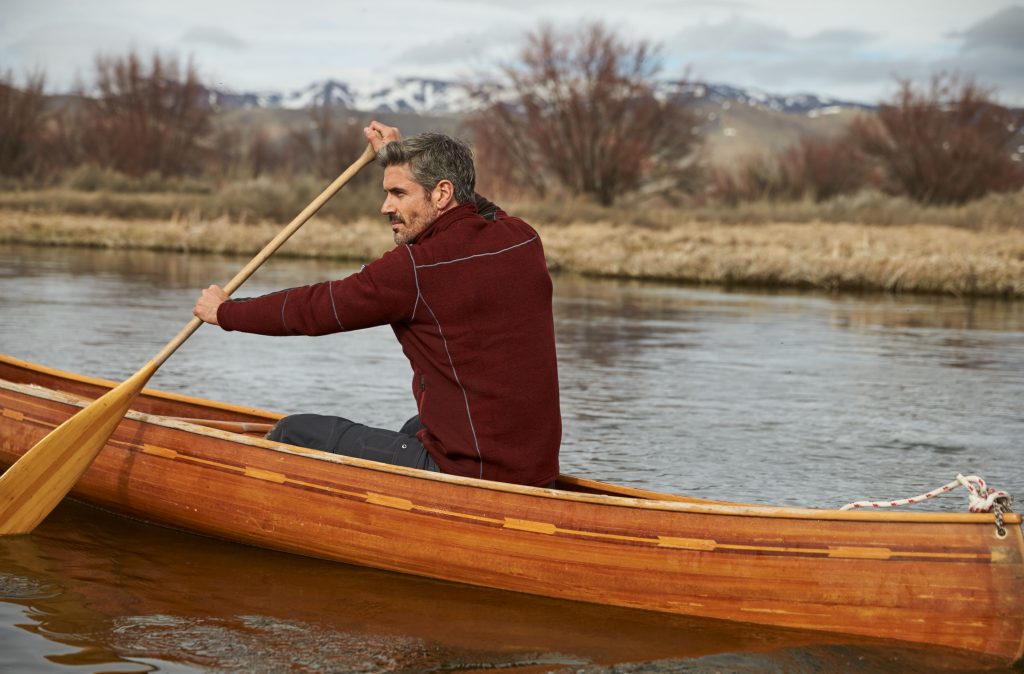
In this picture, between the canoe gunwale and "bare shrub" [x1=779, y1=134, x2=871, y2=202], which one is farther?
"bare shrub" [x1=779, y1=134, x2=871, y2=202]

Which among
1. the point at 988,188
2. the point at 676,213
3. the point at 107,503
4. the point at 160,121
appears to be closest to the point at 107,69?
the point at 160,121

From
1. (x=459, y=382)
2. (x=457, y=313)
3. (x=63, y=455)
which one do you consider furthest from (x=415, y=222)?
(x=63, y=455)

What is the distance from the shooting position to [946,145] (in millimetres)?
27812

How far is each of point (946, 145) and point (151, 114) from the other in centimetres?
2170

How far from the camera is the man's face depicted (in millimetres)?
4262

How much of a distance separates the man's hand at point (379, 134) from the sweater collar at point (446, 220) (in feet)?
2.66

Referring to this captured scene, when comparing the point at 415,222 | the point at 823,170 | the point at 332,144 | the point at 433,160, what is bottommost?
the point at 415,222

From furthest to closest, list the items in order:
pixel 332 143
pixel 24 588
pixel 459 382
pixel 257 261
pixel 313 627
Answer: pixel 332 143, pixel 257 261, pixel 24 588, pixel 459 382, pixel 313 627

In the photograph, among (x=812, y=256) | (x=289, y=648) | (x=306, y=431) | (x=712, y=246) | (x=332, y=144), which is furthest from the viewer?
(x=332, y=144)

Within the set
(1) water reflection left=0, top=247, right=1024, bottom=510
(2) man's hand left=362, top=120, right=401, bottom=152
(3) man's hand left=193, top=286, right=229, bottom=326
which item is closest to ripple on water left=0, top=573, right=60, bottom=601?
(3) man's hand left=193, top=286, right=229, bottom=326

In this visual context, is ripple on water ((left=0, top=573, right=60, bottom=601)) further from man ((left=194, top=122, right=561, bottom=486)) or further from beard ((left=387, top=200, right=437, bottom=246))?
beard ((left=387, top=200, right=437, bottom=246))

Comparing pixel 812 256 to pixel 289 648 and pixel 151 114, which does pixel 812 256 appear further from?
pixel 151 114

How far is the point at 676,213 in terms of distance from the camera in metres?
24.5

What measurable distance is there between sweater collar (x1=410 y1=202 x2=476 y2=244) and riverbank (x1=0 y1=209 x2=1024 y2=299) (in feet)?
48.4
